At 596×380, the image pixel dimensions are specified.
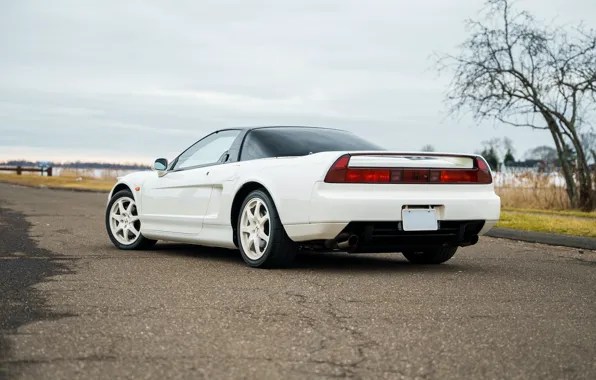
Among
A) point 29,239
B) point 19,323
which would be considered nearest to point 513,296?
point 19,323

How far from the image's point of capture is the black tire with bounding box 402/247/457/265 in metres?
8.27

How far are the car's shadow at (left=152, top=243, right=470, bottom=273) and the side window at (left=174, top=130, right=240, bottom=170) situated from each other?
97 centimetres

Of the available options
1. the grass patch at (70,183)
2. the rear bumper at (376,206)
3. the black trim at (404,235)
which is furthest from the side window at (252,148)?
the grass patch at (70,183)

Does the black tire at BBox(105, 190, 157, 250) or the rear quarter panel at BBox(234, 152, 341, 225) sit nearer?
the rear quarter panel at BBox(234, 152, 341, 225)

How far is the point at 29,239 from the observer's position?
10.6 m

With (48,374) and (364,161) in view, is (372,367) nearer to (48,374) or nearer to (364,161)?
(48,374)

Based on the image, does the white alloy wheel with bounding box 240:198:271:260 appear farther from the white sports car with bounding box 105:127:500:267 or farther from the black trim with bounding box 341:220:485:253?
the black trim with bounding box 341:220:485:253

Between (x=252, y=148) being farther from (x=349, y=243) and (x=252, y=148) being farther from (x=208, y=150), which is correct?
(x=349, y=243)

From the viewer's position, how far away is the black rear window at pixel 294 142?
7.70 metres

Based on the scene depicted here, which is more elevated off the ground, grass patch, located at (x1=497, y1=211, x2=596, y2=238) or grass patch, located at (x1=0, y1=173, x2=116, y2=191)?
grass patch, located at (x1=497, y1=211, x2=596, y2=238)

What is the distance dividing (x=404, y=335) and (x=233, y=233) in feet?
11.8

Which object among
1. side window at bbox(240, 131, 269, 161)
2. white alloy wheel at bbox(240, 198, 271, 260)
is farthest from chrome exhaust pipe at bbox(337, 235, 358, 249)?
side window at bbox(240, 131, 269, 161)

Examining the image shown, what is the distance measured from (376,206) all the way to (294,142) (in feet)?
3.82

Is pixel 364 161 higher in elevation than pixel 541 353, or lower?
higher
